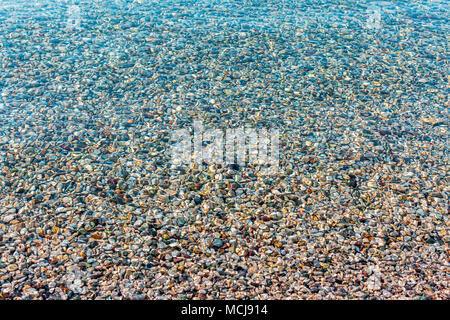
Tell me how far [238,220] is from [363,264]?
1751mm

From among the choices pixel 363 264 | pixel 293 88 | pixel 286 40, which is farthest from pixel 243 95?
pixel 363 264

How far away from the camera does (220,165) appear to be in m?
→ 6.86

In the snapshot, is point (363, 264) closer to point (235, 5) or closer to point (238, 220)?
point (238, 220)

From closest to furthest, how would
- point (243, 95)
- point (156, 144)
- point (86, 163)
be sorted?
point (86, 163) → point (156, 144) → point (243, 95)

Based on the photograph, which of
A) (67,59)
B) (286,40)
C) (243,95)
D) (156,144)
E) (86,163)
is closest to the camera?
(86,163)

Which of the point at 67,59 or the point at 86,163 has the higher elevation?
the point at 67,59

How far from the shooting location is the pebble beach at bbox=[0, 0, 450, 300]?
5090mm

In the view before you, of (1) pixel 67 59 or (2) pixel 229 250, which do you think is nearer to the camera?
(2) pixel 229 250

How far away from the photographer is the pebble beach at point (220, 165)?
5090 mm

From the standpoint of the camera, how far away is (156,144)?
23.8ft

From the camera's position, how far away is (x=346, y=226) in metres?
5.77
